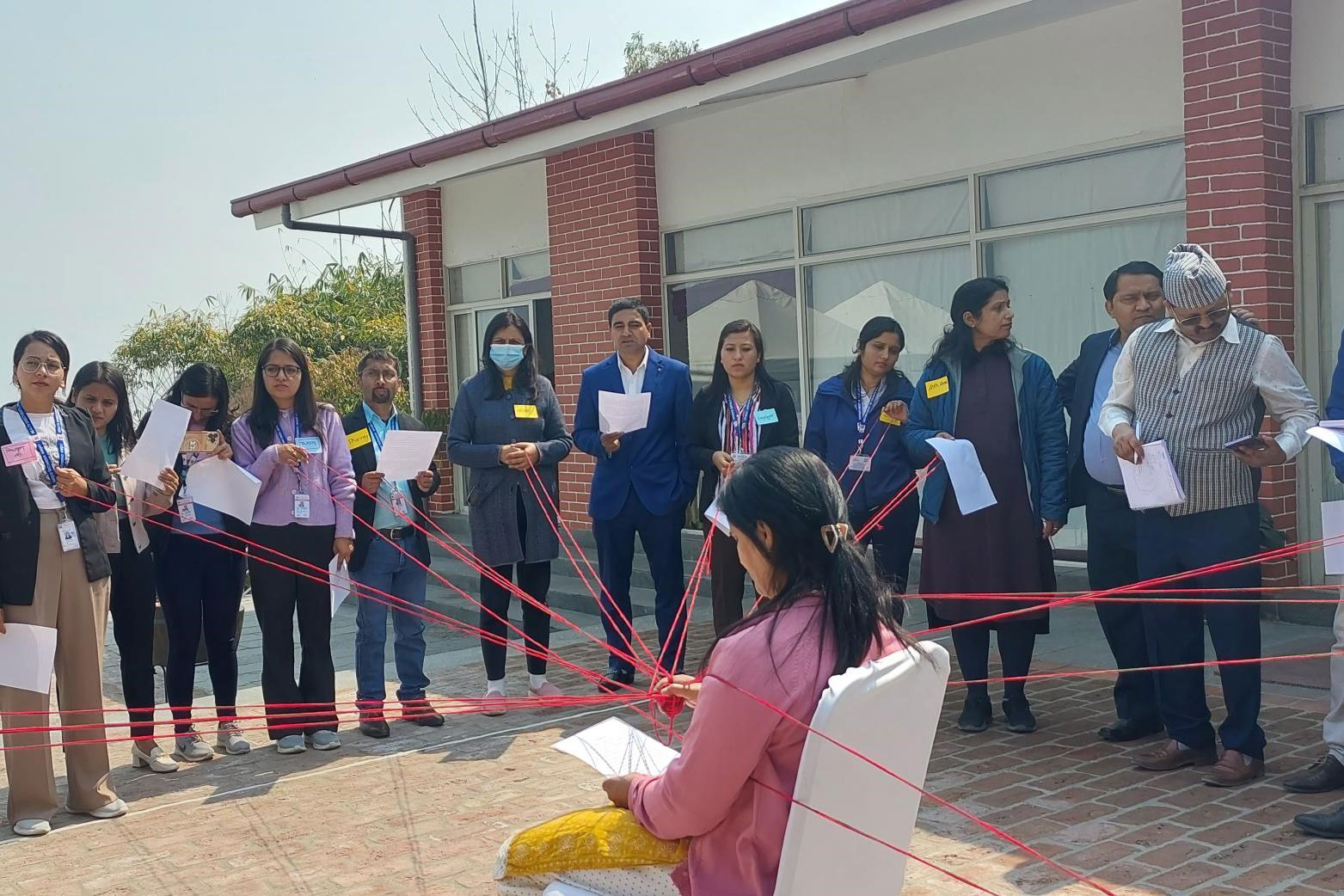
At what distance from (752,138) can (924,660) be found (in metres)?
8.19

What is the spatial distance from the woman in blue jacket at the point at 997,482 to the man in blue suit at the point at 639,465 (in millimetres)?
1603


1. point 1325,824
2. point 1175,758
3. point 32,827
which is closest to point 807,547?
point 1325,824

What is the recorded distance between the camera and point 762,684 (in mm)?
2609

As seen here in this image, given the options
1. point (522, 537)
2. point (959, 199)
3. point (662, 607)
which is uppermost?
point (959, 199)

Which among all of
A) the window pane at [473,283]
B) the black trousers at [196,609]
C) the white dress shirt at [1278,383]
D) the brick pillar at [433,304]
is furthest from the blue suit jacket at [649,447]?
the brick pillar at [433,304]

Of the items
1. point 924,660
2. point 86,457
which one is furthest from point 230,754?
point 924,660

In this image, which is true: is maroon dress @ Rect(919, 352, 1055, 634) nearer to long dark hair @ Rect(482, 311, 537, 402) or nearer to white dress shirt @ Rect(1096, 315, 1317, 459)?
white dress shirt @ Rect(1096, 315, 1317, 459)

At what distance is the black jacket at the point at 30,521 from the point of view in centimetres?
509

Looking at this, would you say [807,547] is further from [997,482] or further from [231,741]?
[231,741]

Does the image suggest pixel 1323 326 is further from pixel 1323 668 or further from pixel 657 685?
pixel 657 685

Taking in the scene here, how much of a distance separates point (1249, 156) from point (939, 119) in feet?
7.81

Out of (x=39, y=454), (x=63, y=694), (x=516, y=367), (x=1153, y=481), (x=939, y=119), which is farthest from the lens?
(x=939, y=119)

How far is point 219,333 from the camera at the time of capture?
22.6 meters

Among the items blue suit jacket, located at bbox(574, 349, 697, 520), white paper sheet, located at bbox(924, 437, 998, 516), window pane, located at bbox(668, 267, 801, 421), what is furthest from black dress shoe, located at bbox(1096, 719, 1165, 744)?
window pane, located at bbox(668, 267, 801, 421)
